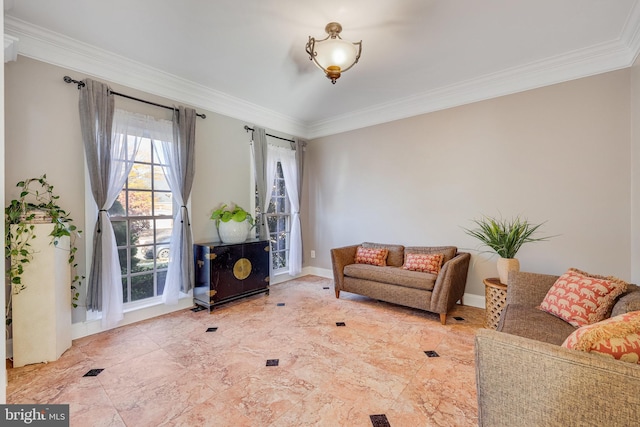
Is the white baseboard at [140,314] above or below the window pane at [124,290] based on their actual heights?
below

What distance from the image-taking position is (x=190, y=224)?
3.46 meters

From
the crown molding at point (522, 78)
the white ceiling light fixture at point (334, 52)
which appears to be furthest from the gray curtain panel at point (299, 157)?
the white ceiling light fixture at point (334, 52)

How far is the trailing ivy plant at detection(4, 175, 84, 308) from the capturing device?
83.4 inches

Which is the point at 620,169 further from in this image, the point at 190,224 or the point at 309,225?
the point at 190,224

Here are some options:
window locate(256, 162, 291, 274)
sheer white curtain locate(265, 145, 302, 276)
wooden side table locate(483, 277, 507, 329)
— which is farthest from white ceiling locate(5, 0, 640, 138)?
wooden side table locate(483, 277, 507, 329)

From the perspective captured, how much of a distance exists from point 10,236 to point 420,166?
169 inches

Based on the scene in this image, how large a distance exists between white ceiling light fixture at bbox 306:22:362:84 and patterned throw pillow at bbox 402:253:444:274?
7.62 feet

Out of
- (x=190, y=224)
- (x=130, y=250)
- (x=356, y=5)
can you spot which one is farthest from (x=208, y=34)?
(x=130, y=250)

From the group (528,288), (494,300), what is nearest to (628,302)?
(528,288)

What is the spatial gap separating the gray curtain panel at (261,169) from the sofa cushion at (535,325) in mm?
3254

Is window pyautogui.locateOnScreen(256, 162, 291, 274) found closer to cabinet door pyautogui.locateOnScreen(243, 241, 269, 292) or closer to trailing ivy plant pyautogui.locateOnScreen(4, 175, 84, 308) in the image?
cabinet door pyautogui.locateOnScreen(243, 241, 269, 292)

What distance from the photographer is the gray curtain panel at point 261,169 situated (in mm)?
4184

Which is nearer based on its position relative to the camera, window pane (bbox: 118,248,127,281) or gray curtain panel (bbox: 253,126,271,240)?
window pane (bbox: 118,248,127,281)

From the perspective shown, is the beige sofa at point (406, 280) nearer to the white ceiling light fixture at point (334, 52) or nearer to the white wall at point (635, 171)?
the white wall at point (635, 171)
